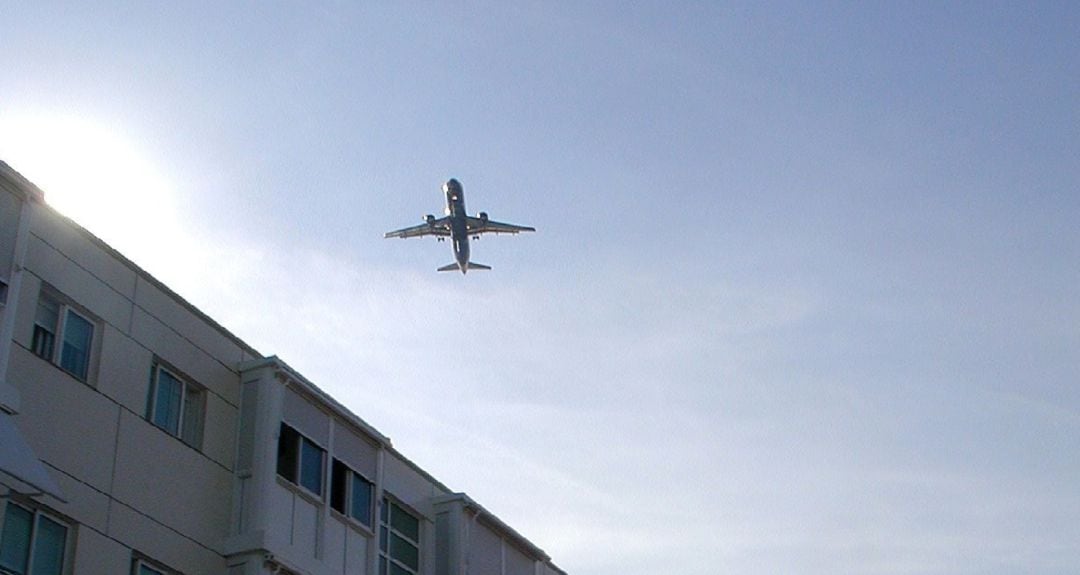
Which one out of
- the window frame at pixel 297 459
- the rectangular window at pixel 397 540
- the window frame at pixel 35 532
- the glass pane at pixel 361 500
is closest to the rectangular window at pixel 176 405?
the window frame at pixel 297 459

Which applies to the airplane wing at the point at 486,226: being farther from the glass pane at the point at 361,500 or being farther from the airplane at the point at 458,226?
the glass pane at the point at 361,500

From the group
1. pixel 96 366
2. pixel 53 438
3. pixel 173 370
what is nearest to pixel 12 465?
pixel 53 438

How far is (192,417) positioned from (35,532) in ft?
16.2

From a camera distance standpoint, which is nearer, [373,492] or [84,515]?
[84,515]

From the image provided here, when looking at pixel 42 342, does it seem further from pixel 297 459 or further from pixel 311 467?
pixel 311 467

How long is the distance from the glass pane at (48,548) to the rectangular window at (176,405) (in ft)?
10.5

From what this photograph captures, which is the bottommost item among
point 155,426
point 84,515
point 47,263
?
point 84,515

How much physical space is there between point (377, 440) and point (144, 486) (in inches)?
265

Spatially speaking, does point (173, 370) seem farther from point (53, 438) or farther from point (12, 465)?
point (12, 465)

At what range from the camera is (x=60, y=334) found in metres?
23.4

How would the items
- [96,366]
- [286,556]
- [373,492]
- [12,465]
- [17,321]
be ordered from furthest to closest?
[373,492] < [286,556] < [96,366] < [17,321] < [12,465]

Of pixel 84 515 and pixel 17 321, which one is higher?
pixel 17 321

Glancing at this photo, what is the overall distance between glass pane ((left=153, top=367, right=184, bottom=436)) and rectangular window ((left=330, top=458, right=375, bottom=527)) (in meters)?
3.62

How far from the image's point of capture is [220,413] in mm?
26750
